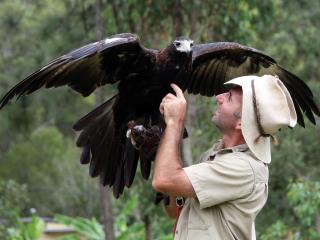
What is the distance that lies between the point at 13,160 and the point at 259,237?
71.5ft

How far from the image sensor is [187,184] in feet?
12.9

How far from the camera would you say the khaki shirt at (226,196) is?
395 cm

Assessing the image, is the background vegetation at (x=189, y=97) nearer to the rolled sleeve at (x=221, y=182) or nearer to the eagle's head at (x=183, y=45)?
the eagle's head at (x=183, y=45)

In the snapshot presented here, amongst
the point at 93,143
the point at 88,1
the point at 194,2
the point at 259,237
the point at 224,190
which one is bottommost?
the point at 259,237

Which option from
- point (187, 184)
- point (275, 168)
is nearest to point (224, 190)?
point (187, 184)

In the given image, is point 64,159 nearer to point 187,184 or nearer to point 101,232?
point 101,232

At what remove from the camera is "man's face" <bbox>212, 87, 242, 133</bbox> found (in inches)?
160

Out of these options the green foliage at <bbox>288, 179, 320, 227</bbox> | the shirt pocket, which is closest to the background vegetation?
the green foliage at <bbox>288, 179, 320, 227</bbox>

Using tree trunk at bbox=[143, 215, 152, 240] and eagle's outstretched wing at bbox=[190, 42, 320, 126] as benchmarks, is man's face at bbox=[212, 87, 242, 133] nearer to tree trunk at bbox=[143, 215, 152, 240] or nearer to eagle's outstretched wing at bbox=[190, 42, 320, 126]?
eagle's outstretched wing at bbox=[190, 42, 320, 126]

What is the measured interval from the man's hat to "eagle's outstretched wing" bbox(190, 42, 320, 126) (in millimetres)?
1870

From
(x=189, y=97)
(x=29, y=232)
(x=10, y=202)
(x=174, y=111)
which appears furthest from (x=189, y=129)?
(x=174, y=111)

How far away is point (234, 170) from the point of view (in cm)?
396

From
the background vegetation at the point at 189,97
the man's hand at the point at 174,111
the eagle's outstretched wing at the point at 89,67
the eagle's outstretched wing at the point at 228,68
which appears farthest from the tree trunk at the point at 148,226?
the man's hand at the point at 174,111

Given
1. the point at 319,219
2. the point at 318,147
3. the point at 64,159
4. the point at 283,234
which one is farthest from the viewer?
the point at 64,159
